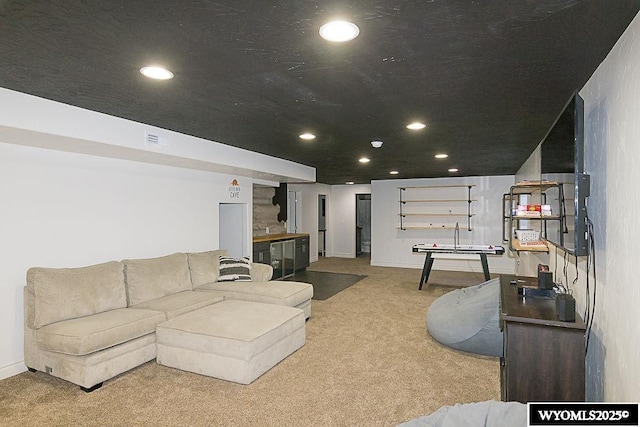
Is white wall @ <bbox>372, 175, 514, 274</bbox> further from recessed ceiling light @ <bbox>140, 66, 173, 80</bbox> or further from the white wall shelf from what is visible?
recessed ceiling light @ <bbox>140, 66, 173, 80</bbox>

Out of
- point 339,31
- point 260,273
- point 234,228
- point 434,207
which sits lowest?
point 260,273

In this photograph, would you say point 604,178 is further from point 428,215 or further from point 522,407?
point 428,215

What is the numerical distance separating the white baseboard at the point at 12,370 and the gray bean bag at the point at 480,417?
338 centimetres

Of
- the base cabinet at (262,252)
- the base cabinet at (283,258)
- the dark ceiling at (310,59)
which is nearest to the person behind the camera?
the dark ceiling at (310,59)

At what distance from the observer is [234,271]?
16.1ft

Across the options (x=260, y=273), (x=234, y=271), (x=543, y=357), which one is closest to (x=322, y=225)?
(x=260, y=273)

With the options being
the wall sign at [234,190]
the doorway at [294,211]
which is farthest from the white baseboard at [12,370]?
the doorway at [294,211]

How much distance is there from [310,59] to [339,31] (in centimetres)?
34

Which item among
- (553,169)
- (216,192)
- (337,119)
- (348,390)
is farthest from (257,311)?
(553,169)

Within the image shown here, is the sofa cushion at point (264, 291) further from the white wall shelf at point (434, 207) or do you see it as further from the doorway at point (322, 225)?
the doorway at point (322, 225)

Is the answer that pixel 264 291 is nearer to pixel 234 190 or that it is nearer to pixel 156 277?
pixel 156 277

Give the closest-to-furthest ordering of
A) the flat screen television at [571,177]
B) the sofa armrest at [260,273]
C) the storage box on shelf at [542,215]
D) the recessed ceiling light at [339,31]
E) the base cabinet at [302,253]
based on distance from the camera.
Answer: the recessed ceiling light at [339,31], the flat screen television at [571,177], the storage box on shelf at [542,215], the sofa armrest at [260,273], the base cabinet at [302,253]

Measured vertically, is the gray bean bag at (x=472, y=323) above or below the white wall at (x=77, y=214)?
below

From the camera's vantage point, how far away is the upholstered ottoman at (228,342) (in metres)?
3.03
